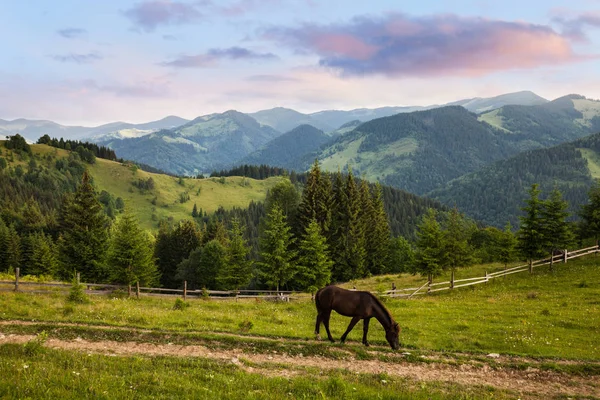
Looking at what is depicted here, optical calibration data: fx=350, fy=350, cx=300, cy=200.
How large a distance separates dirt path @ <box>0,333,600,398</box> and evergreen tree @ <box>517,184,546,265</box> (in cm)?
3345

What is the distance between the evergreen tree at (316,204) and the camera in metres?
60.8

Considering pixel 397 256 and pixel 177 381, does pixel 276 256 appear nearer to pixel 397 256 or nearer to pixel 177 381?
pixel 177 381

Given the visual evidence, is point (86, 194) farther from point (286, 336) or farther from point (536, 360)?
point (536, 360)

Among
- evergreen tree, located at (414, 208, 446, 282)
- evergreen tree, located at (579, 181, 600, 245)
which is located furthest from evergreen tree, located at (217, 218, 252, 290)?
evergreen tree, located at (579, 181, 600, 245)

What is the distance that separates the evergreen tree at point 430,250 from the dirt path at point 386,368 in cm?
2875

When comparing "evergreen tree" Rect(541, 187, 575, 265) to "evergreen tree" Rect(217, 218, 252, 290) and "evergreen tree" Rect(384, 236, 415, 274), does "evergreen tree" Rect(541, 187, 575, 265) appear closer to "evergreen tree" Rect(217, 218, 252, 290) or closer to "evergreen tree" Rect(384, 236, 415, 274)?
"evergreen tree" Rect(217, 218, 252, 290)

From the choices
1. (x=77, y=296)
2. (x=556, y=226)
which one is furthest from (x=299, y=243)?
(x=77, y=296)

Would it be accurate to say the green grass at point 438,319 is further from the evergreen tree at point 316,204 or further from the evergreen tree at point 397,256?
the evergreen tree at point 397,256

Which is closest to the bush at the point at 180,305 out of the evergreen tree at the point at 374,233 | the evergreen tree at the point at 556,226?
the evergreen tree at the point at 556,226

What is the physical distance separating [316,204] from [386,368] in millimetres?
46608

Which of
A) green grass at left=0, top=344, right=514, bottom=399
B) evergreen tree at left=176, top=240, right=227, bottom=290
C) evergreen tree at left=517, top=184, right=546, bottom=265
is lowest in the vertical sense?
evergreen tree at left=176, top=240, right=227, bottom=290

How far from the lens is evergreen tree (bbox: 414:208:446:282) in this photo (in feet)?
144

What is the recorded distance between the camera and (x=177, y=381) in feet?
35.2

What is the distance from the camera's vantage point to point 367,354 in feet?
52.7
